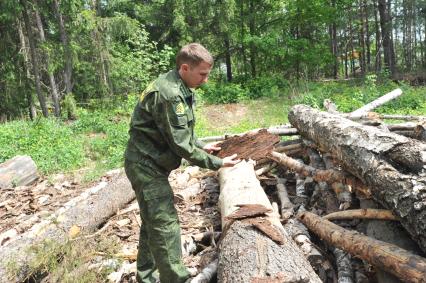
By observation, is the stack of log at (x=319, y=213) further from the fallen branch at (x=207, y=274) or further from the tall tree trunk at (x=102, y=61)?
the tall tree trunk at (x=102, y=61)

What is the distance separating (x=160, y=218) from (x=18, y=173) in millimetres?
5472

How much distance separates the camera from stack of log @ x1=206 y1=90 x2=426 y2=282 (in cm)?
283

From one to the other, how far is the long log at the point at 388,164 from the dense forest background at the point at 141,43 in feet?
35.0

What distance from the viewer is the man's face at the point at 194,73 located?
10.4ft

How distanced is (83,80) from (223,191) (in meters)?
18.3

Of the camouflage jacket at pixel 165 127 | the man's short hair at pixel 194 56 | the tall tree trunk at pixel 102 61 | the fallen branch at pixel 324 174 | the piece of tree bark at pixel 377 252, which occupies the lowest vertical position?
the piece of tree bark at pixel 377 252

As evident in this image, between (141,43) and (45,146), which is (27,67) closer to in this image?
(141,43)

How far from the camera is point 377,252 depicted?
2.90m

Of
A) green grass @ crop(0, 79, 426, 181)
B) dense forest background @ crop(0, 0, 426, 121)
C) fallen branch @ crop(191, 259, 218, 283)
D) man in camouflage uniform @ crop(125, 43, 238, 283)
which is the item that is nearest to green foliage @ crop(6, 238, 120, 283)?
man in camouflage uniform @ crop(125, 43, 238, 283)

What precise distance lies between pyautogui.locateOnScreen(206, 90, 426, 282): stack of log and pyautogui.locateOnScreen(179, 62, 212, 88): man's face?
1310 mm

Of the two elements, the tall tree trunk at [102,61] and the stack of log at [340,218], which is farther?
the tall tree trunk at [102,61]

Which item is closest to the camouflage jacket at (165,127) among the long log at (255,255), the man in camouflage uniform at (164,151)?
the man in camouflage uniform at (164,151)

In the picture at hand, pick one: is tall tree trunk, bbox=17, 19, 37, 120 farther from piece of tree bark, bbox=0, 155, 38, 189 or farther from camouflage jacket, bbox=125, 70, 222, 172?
camouflage jacket, bbox=125, 70, 222, 172

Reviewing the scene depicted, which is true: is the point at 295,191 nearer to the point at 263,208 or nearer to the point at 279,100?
the point at 263,208
